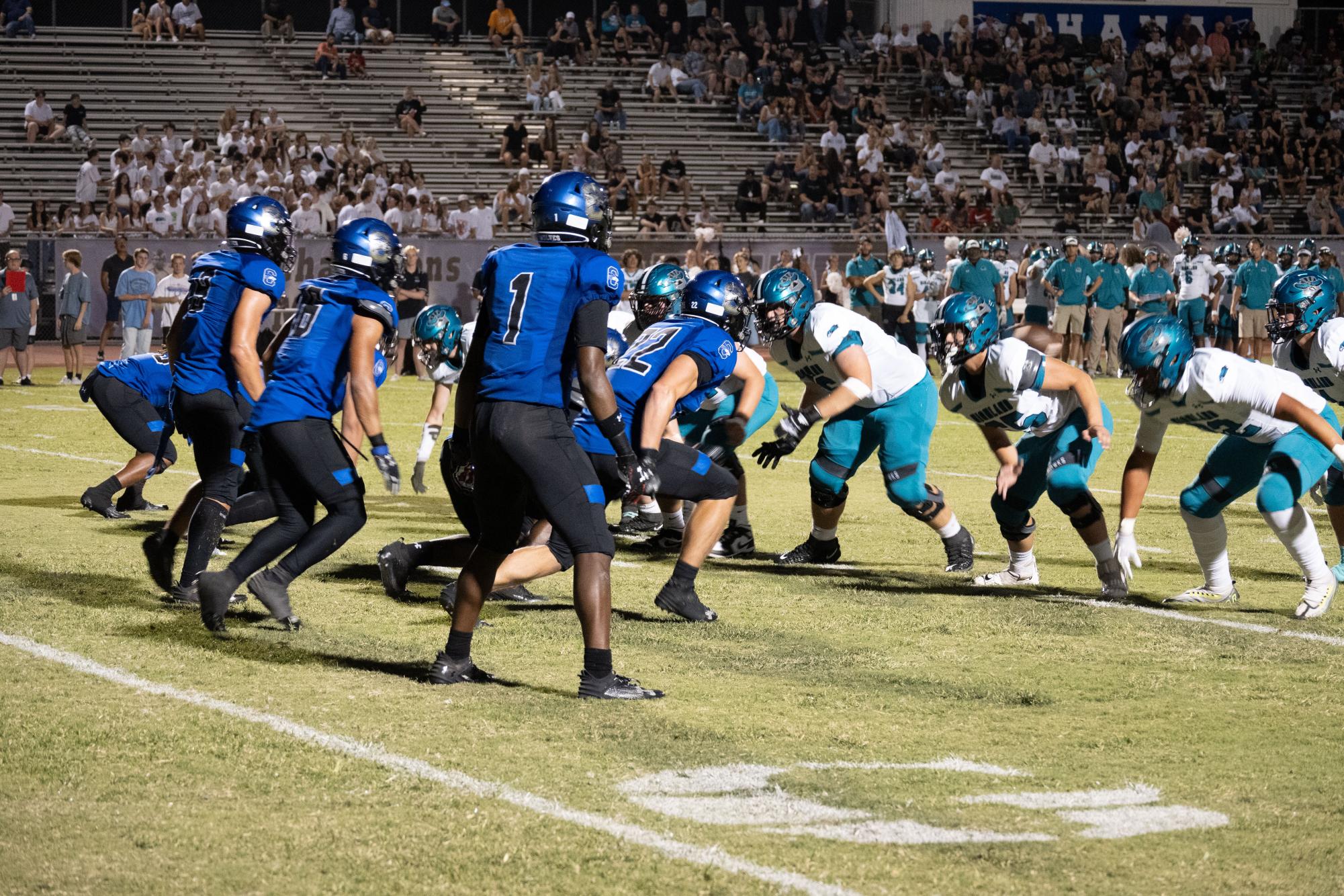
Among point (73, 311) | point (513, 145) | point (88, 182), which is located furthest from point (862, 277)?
point (88, 182)

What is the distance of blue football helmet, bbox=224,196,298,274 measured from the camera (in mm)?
7691

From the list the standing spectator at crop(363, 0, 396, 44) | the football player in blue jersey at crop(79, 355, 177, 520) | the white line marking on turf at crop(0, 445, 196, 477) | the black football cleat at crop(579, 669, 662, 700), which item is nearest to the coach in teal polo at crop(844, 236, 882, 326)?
the standing spectator at crop(363, 0, 396, 44)

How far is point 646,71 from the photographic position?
33.6 meters

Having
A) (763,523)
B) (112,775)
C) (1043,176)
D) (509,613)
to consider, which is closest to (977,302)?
(509,613)

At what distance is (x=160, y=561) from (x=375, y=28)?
26.0m

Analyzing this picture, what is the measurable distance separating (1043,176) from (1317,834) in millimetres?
29581

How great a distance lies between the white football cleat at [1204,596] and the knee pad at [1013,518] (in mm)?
792

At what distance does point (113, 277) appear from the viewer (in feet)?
75.2

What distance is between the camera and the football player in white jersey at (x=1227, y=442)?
7402mm

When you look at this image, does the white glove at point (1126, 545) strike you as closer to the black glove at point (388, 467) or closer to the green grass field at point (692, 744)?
the green grass field at point (692, 744)

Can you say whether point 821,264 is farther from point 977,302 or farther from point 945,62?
point 977,302

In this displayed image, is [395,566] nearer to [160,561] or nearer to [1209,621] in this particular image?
[160,561]

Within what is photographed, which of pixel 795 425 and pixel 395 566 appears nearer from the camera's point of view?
pixel 395 566

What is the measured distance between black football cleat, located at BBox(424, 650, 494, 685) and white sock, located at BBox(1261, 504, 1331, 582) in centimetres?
379
